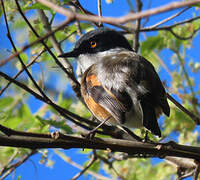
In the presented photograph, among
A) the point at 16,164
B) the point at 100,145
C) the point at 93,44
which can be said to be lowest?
the point at 100,145

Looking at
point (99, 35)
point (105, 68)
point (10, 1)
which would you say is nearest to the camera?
point (105, 68)

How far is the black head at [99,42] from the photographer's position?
3.51 m

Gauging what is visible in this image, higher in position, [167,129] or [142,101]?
[167,129]

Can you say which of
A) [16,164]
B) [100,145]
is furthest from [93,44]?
[100,145]

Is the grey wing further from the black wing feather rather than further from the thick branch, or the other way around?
the thick branch

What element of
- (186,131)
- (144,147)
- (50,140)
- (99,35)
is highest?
(99,35)

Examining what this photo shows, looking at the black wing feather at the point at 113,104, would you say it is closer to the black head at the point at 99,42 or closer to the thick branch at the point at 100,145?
the thick branch at the point at 100,145

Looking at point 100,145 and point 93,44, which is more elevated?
point 93,44

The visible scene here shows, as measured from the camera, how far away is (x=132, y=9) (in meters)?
4.16

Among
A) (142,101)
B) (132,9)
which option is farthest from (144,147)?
(132,9)

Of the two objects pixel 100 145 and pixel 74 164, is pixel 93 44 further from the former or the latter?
pixel 100 145

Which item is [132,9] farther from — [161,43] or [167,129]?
[167,129]

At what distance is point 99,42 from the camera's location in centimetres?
366

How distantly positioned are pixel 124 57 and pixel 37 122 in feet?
3.33
